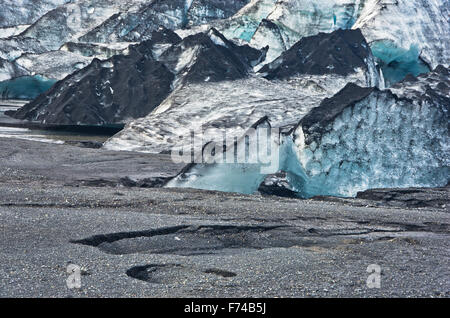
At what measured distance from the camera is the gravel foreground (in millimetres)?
5305

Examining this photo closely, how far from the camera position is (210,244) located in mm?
7074

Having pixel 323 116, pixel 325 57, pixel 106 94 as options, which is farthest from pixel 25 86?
pixel 323 116

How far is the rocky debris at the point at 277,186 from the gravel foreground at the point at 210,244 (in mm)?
1273

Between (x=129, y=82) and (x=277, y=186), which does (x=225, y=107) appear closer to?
(x=129, y=82)

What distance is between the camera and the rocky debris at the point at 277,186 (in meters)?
12.3

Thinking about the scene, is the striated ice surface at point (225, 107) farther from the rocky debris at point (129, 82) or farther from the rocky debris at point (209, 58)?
the rocky debris at point (129, 82)

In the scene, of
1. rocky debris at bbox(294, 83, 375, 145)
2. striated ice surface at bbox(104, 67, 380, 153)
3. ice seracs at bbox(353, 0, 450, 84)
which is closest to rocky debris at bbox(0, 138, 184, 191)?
striated ice surface at bbox(104, 67, 380, 153)

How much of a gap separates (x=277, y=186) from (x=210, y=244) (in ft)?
18.0

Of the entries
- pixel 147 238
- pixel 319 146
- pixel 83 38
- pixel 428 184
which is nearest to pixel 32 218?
pixel 147 238

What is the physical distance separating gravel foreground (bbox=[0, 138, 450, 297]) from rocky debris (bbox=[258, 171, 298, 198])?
4.18 feet

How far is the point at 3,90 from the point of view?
115ft

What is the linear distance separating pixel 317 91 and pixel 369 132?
12.2m

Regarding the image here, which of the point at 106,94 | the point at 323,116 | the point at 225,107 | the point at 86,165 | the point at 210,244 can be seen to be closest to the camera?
the point at 210,244

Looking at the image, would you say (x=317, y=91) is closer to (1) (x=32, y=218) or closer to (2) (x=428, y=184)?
(2) (x=428, y=184)
